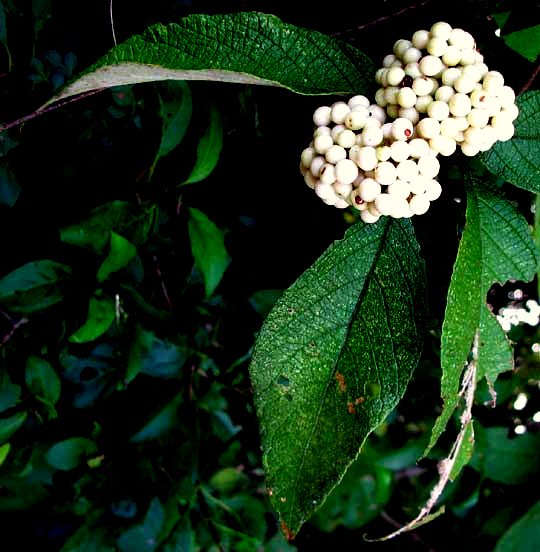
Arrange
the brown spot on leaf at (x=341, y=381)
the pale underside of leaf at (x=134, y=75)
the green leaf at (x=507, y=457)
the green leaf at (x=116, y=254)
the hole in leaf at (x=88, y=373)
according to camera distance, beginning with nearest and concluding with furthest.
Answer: the pale underside of leaf at (x=134, y=75)
the brown spot on leaf at (x=341, y=381)
the green leaf at (x=116, y=254)
the hole in leaf at (x=88, y=373)
the green leaf at (x=507, y=457)

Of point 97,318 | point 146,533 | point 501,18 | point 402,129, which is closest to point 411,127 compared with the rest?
point 402,129

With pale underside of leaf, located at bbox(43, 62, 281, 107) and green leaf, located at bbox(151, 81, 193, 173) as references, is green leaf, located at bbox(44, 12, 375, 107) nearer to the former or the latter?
pale underside of leaf, located at bbox(43, 62, 281, 107)

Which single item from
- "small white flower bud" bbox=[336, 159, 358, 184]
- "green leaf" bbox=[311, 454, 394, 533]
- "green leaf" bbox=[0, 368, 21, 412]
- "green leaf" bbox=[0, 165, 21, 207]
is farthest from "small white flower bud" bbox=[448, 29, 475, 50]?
"green leaf" bbox=[311, 454, 394, 533]

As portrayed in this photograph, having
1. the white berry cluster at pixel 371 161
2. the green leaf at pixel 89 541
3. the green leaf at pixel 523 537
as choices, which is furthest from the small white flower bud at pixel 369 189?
the green leaf at pixel 523 537

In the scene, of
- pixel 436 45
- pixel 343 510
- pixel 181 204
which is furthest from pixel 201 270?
pixel 343 510

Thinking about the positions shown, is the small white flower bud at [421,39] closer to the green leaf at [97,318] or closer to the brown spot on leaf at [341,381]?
the brown spot on leaf at [341,381]

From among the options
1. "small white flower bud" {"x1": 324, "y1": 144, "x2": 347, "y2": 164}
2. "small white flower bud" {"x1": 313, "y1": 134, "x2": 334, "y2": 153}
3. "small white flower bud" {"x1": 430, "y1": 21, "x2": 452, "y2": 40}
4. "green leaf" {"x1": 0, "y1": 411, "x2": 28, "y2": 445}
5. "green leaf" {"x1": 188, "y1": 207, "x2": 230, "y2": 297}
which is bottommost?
"green leaf" {"x1": 0, "y1": 411, "x2": 28, "y2": 445}

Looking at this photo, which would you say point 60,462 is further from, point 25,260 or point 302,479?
point 302,479
